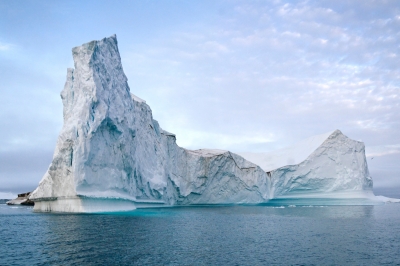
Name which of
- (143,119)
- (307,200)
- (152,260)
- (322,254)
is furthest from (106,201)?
(307,200)

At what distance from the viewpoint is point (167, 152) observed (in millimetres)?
29484

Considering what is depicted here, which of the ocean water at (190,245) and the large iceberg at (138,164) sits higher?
the large iceberg at (138,164)

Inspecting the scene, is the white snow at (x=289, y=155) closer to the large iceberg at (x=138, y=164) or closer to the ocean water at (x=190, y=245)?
the large iceberg at (x=138, y=164)

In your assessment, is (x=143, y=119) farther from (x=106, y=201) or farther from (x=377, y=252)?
(x=377, y=252)

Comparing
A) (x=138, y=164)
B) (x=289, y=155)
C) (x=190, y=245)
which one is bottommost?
(x=190, y=245)

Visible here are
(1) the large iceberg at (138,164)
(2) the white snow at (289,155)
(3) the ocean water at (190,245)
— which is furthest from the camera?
(2) the white snow at (289,155)

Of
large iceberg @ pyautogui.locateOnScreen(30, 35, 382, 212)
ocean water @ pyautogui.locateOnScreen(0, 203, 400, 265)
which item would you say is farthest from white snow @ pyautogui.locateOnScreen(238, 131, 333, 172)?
ocean water @ pyautogui.locateOnScreen(0, 203, 400, 265)

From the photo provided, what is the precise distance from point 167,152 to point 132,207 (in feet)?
23.9

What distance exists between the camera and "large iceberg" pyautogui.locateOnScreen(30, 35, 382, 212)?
63.6 ft

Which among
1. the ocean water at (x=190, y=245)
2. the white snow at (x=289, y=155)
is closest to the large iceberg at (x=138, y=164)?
the white snow at (x=289, y=155)

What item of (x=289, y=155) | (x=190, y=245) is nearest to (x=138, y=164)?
(x=190, y=245)

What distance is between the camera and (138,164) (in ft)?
78.5

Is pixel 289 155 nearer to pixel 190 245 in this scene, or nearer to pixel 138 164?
pixel 138 164

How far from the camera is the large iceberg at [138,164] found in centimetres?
1939
